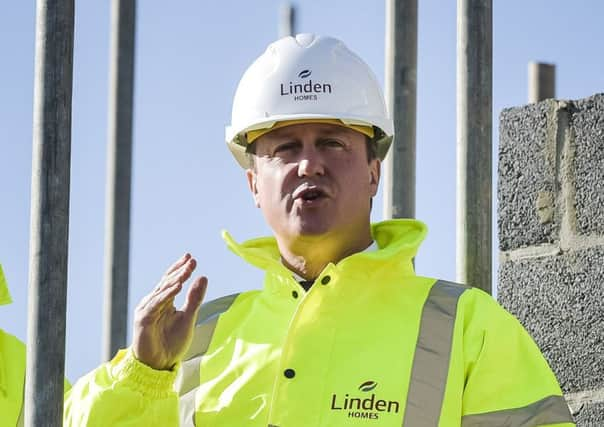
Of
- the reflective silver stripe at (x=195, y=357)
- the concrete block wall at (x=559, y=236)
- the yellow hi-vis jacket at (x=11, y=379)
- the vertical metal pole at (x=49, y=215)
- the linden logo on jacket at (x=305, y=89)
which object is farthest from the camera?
the yellow hi-vis jacket at (x=11, y=379)

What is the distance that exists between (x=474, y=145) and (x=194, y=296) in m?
1.05

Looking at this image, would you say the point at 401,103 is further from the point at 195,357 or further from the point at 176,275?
the point at 176,275

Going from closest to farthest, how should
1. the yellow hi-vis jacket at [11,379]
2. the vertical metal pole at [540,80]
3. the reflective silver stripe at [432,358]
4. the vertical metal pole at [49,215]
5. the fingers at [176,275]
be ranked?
the vertical metal pole at [49,215]
the fingers at [176,275]
the reflective silver stripe at [432,358]
the yellow hi-vis jacket at [11,379]
the vertical metal pole at [540,80]

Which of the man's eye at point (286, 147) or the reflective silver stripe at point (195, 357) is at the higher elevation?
the man's eye at point (286, 147)

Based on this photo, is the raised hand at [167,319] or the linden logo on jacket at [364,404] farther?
the linden logo on jacket at [364,404]

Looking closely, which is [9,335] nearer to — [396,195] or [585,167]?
[396,195]

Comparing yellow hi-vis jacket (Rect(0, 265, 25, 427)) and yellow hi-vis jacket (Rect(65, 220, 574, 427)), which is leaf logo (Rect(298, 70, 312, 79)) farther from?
yellow hi-vis jacket (Rect(0, 265, 25, 427))

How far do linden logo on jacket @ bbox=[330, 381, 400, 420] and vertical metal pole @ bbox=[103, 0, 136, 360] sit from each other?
2930 mm

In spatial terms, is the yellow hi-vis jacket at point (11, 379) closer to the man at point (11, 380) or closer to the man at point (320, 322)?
the man at point (11, 380)

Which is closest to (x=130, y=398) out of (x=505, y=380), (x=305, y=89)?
(x=505, y=380)

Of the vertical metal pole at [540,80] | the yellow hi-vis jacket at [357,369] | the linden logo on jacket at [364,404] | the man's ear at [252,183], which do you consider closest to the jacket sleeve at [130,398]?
the yellow hi-vis jacket at [357,369]

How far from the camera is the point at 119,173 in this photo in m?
7.68

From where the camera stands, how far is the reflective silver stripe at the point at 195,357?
483 cm

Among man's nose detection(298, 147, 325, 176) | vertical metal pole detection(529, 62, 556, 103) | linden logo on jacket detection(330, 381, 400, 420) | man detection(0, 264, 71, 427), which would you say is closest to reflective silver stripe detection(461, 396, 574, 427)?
linden logo on jacket detection(330, 381, 400, 420)
